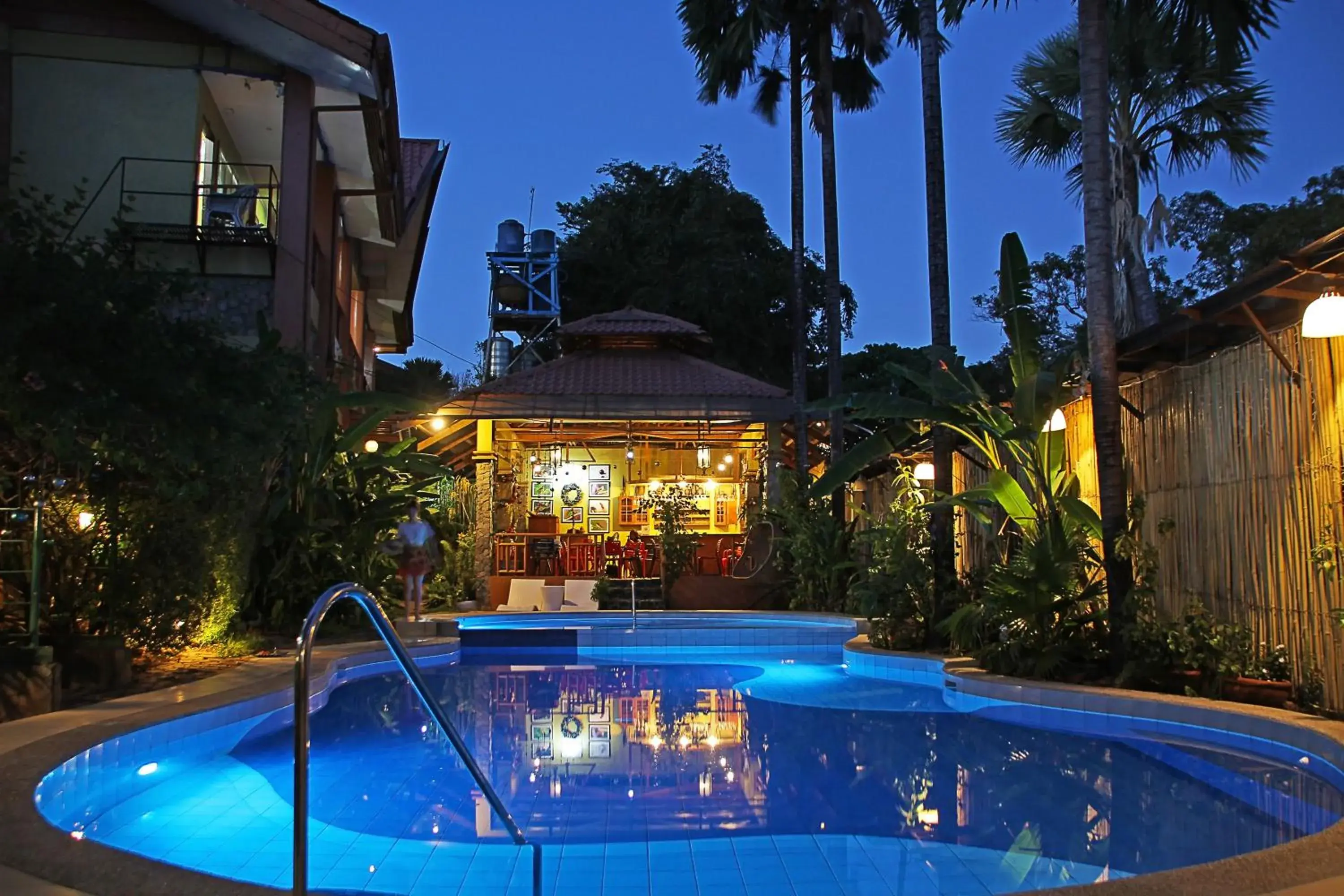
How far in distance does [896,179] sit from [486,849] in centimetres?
14803

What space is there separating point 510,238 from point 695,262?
39.2 feet

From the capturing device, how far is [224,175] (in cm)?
1530

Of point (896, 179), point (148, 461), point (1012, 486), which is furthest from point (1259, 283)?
point (896, 179)

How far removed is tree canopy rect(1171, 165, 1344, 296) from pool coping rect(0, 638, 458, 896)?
18.9 meters

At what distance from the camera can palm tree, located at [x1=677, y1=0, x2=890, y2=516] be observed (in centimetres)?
1819

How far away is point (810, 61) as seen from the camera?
1950 cm

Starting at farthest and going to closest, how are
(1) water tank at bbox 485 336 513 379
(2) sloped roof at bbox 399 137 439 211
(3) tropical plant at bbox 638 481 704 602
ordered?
1. (1) water tank at bbox 485 336 513 379
2. (2) sloped roof at bbox 399 137 439 211
3. (3) tropical plant at bbox 638 481 704 602

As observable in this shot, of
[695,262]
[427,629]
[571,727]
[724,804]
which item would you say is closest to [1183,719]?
[724,804]

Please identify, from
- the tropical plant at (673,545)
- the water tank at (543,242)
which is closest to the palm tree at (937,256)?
the tropical plant at (673,545)

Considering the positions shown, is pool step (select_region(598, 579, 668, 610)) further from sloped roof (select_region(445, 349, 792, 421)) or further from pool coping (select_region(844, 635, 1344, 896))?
pool coping (select_region(844, 635, 1344, 896))

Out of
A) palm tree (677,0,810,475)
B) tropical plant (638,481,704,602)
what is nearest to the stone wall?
tropical plant (638,481,704,602)

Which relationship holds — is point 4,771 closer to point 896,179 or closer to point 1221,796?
point 1221,796

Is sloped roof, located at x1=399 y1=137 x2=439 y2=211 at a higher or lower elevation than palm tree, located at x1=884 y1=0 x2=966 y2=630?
higher

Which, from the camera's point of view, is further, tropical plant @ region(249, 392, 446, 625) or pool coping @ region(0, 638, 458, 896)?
tropical plant @ region(249, 392, 446, 625)
